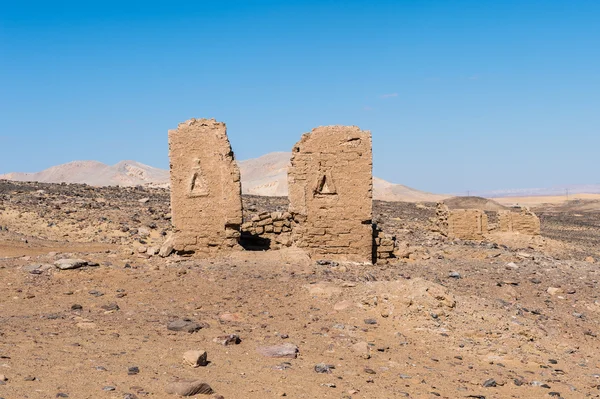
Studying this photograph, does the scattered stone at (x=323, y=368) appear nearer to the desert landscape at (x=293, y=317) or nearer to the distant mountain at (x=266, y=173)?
the desert landscape at (x=293, y=317)

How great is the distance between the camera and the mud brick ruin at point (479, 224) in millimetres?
19312

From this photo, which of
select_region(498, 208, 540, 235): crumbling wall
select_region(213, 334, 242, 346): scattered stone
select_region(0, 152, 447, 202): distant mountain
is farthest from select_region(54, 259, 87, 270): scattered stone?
select_region(0, 152, 447, 202): distant mountain

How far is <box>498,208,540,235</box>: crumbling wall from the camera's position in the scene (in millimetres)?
19625

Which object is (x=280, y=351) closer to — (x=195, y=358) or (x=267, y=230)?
(x=195, y=358)

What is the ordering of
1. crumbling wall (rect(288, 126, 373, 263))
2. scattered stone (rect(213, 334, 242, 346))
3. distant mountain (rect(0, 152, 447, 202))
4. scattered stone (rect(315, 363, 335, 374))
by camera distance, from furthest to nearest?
1. distant mountain (rect(0, 152, 447, 202))
2. crumbling wall (rect(288, 126, 373, 263))
3. scattered stone (rect(213, 334, 242, 346))
4. scattered stone (rect(315, 363, 335, 374))

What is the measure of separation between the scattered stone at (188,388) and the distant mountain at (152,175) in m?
48.8

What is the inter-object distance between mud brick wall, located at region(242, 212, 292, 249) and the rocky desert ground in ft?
4.27

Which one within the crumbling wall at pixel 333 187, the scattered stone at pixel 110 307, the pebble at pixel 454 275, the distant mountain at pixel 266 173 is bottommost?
the pebble at pixel 454 275

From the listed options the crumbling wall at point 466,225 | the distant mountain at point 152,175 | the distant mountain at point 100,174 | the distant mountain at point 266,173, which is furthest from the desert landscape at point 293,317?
the distant mountain at point 100,174

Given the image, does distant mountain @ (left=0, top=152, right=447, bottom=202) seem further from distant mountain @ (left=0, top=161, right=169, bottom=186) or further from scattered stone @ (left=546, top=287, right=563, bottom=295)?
scattered stone @ (left=546, top=287, right=563, bottom=295)

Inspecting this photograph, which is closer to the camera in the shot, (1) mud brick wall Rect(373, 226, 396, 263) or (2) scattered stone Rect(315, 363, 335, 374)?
(2) scattered stone Rect(315, 363, 335, 374)

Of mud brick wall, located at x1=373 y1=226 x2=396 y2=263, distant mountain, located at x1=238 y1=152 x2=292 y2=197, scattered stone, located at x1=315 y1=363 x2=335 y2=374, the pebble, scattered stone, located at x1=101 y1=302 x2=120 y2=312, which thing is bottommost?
scattered stone, located at x1=315 y1=363 x2=335 y2=374

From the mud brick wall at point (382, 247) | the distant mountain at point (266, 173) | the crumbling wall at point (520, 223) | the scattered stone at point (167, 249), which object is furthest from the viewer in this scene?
the distant mountain at point (266, 173)

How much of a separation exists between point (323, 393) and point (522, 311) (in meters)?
4.41
